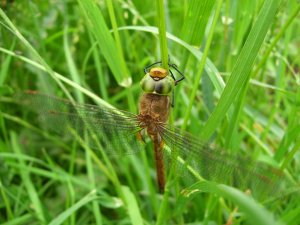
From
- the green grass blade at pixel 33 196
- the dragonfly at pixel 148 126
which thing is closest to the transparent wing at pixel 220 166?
the dragonfly at pixel 148 126

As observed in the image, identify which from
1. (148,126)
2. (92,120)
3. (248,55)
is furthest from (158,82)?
(248,55)

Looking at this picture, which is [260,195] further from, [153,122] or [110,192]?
[110,192]

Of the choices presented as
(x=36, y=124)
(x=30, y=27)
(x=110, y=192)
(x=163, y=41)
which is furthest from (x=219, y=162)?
(x=30, y=27)

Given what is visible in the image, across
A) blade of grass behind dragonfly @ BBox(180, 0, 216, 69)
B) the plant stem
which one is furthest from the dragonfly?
the plant stem

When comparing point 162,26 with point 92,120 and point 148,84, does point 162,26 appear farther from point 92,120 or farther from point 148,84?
point 92,120

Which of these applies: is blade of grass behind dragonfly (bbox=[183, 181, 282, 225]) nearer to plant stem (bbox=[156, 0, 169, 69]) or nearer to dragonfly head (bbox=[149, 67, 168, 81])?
plant stem (bbox=[156, 0, 169, 69])

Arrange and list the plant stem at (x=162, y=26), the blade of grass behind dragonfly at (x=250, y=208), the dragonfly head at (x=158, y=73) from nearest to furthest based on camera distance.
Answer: the blade of grass behind dragonfly at (x=250, y=208)
the plant stem at (x=162, y=26)
the dragonfly head at (x=158, y=73)

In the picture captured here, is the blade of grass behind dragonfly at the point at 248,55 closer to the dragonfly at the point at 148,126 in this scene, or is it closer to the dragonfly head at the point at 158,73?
the dragonfly at the point at 148,126
